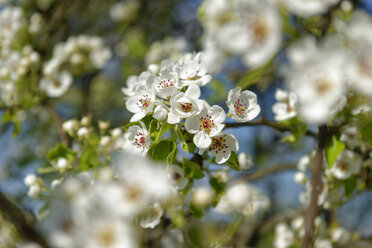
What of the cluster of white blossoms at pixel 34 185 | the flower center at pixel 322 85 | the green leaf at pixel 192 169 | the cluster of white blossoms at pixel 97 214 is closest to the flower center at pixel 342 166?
the green leaf at pixel 192 169

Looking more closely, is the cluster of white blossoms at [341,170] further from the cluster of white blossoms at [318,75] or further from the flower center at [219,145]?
the cluster of white blossoms at [318,75]

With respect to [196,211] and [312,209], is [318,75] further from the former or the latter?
[196,211]

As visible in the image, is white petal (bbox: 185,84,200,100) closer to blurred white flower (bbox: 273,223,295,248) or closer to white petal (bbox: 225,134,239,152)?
white petal (bbox: 225,134,239,152)

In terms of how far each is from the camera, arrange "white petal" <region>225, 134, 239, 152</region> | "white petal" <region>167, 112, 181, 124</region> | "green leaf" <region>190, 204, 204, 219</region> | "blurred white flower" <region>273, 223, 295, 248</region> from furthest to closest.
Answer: "blurred white flower" <region>273, 223, 295, 248</region> → "green leaf" <region>190, 204, 204, 219</region> → "white petal" <region>225, 134, 239, 152</region> → "white petal" <region>167, 112, 181, 124</region>

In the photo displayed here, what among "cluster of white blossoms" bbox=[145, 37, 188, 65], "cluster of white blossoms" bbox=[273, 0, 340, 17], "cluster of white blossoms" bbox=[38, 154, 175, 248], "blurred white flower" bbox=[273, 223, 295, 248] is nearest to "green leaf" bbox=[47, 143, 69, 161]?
"cluster of white blossoms" bbox=[38, 154, 175, 248]

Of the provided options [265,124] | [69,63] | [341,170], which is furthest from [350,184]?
[69,63]

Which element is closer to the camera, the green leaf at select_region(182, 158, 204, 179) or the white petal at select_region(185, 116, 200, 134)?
the white petal at select_region(185, 116, 200, 134)

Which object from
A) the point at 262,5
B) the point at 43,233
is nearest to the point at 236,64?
the point at 262,5

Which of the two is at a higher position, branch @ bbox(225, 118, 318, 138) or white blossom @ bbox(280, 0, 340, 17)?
white blossom @ bbox(280, 0, 340, 17)
